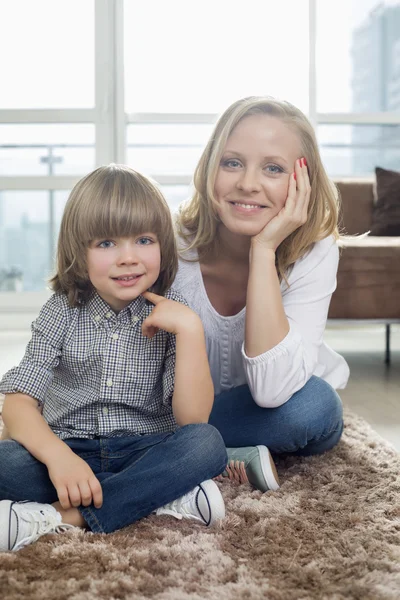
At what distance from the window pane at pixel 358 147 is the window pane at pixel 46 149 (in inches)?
55.0

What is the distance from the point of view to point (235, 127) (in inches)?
53.8

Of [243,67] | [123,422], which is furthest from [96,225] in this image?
[243,67]

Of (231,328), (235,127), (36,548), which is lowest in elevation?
(36,548)

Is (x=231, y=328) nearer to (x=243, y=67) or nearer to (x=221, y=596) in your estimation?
(x=221, y=596)

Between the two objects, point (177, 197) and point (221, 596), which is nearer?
point (221, 596)

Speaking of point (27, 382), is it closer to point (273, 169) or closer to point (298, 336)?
point (298, 336)

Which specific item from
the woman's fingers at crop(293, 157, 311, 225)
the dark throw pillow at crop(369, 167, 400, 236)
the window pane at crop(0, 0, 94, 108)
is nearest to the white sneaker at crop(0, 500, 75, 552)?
the woman's fingers at crop(293, 157, 311, 225)

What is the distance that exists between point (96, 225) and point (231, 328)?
0.38 metres

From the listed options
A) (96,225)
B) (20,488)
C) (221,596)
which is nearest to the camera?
(221,596)

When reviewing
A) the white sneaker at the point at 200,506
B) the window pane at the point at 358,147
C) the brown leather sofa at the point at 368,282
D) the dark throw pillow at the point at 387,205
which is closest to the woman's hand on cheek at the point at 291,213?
the white sneaker at the point at 200,506

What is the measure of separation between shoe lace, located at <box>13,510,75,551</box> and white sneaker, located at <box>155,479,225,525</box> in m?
0.16

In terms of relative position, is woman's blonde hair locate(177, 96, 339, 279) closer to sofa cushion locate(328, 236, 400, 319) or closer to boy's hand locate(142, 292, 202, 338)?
boy's hand locate(142, 292, 202, 338)

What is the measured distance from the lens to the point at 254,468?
126cm

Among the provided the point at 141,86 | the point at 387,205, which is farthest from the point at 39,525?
the point at 141,86
